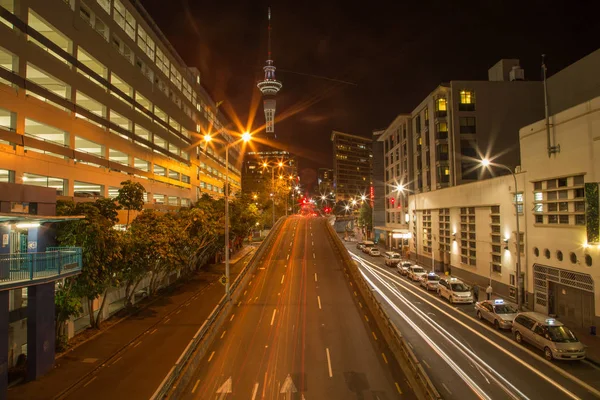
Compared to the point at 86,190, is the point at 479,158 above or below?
above

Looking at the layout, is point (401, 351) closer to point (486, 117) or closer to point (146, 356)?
point (146, 356)

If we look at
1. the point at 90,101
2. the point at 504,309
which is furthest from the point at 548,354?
the point at 90,101

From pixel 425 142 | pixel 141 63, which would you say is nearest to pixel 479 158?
pixel 425 142

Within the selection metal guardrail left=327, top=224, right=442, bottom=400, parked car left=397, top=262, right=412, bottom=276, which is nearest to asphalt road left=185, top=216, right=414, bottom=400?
metal guardrail left=327, top=224, right=442, bottom=400

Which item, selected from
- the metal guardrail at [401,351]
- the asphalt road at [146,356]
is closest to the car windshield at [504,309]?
the metal guardrail at [401,351]

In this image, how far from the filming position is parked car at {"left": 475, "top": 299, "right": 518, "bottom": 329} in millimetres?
22244

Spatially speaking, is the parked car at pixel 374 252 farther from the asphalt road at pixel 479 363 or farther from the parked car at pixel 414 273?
the asphalt road at pixel 479 363

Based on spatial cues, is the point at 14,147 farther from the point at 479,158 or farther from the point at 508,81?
the point at 508,81

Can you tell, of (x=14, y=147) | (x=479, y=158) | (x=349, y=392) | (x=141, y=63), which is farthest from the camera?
(x=479, y=158)

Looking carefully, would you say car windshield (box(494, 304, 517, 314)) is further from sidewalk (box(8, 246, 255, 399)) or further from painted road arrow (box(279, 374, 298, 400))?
sidewalk (box(8, 246, 255, 399))

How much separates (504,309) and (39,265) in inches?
1034

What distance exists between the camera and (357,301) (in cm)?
2736

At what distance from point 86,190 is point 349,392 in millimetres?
24413

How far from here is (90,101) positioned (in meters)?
28.5
